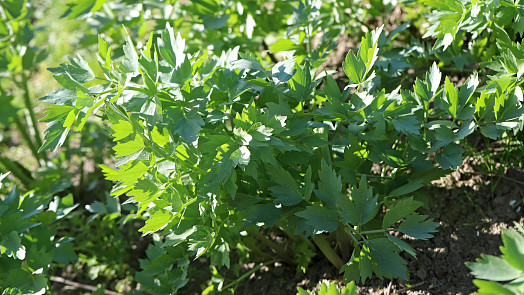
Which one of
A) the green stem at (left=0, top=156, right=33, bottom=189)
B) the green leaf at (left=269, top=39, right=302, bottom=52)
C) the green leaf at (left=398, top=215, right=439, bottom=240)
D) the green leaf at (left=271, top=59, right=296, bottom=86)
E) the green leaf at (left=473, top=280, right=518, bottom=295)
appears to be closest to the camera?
the green leaf at (left=473, top=280, right=518, bottom=295)

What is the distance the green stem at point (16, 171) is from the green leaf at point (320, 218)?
5.53 feet

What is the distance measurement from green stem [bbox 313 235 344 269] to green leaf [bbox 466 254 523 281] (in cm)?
66

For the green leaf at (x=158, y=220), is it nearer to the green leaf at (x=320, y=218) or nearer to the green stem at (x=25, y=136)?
the green leaf at (x=320, y=218)

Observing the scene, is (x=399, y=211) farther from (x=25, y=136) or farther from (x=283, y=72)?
(x=25, y=136)

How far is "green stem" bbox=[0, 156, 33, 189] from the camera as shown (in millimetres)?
2535

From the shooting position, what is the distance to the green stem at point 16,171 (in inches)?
99.8

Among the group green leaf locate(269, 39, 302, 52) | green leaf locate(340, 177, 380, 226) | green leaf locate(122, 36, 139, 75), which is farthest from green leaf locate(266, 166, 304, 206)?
green leaf locate(269, 39, 302, 52)

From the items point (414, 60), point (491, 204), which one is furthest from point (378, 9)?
point (491, 204)

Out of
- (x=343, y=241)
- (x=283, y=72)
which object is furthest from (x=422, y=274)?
(x=283, y=72)

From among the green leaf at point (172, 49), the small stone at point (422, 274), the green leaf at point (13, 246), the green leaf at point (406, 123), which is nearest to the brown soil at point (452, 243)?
the small stone at point (422, 274)

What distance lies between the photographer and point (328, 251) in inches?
66.7

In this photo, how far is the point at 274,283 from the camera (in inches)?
76.3

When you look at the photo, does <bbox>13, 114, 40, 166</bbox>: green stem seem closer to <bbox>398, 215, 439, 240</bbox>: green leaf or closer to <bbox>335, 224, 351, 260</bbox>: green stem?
<bbox>335, 224, 351, 260</bbox>: green stem

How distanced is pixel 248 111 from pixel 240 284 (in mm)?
922
